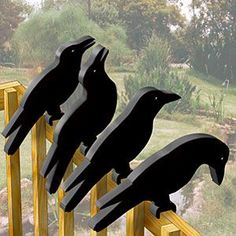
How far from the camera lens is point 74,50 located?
1329 millimetres

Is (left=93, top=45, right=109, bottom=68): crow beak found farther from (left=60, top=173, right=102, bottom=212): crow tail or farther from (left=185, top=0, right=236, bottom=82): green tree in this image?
(left=185, top=0, right=236, bottom=82): green tree

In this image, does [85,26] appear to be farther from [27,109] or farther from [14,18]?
[27,109]

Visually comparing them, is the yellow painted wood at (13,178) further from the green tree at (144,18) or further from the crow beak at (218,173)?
the green tree at (144,18)

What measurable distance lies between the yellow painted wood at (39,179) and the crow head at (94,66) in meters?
0.40

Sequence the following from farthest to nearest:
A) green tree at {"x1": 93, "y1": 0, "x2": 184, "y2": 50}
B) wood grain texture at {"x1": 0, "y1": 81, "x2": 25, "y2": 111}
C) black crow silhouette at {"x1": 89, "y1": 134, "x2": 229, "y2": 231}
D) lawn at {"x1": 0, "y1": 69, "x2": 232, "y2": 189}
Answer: green tree at {"x1": 93, "y1": 0, "x2": 184, "y2": 50}, lawn at {"x1": 0, "y1": 69, "x2": 232, "y2": 189}, wood grain texture at {"x1": 0, "y1": 81, "x2": 25, "y2": 111}, black crow silhouette at {"x1": 89, "y1": 134, "x2": 229, "y2": 231}

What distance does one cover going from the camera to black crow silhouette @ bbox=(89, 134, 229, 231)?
3.95 feet

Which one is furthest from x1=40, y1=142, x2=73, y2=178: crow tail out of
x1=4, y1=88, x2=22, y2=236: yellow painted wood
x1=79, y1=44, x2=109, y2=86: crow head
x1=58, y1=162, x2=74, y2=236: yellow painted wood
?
x1=4, y1=88, x2=22, y2=236: yellow painted wood

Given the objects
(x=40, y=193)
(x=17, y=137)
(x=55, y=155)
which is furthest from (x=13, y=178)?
(x=55, y=155)

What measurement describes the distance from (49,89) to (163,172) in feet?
0.83

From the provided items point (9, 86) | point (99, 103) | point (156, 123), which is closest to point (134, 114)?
point (99, 103)

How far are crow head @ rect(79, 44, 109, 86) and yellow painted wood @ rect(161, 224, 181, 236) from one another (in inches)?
8.6

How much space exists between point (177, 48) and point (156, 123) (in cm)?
45

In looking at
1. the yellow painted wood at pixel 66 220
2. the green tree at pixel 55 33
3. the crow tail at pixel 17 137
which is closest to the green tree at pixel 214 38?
the green tree at pixel 55 33

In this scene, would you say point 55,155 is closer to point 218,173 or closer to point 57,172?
point 57,172
